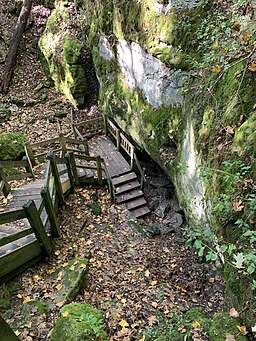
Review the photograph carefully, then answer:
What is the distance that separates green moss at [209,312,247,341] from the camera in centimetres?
339

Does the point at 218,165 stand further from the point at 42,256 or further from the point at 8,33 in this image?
the point at 8,33

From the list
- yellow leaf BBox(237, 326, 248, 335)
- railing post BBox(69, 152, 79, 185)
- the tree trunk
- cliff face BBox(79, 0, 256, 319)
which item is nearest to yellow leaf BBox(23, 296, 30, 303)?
cliff face BBox(79, 0, 256, 319)

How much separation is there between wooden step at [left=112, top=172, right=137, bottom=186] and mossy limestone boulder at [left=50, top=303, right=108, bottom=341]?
6224 millimetres

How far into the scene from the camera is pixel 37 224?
5.04 meters

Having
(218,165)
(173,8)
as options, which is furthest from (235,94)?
(173,8)

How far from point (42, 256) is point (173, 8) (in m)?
6.97

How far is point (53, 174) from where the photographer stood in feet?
22.9

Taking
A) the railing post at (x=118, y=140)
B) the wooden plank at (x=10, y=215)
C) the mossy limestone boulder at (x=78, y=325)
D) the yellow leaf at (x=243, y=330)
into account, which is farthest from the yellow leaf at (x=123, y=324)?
the railing post at (x=118, y=140)

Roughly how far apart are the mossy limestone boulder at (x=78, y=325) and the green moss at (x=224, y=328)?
152cm

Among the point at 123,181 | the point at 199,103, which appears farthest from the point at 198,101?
the point at 123,181

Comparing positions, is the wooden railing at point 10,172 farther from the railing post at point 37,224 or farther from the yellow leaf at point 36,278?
the yellow leaf at point 36,278

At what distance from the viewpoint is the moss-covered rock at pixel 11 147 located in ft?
31.2

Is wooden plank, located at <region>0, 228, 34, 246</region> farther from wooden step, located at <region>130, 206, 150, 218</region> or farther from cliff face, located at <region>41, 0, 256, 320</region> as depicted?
wooden step, located at <region>130, 206, 150, 218</region>

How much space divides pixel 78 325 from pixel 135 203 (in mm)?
6333
